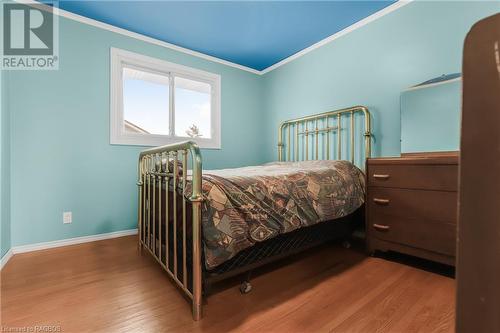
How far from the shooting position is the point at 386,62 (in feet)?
7.20

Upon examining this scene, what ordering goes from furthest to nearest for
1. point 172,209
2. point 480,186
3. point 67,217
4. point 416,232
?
1. point 67,217
2. point 416,232
3. point 172,209
4. point 480,186

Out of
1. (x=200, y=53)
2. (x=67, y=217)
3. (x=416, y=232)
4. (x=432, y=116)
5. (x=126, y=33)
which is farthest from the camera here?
(x=200, y=53)

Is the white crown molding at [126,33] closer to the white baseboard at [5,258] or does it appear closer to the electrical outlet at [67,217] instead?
the electrical outlet at [67,217]

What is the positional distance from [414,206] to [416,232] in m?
0.18

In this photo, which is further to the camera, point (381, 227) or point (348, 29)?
point (348, 29)

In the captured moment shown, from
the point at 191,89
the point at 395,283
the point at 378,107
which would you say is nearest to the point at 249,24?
the point at 191,89

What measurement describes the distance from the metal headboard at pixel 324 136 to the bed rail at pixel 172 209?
5.72 ft

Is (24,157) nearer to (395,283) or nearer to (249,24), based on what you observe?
(249,24)

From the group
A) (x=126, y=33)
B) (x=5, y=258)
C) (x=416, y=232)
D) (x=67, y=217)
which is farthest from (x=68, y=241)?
(x=416, y=232)

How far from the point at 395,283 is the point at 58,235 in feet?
9.05

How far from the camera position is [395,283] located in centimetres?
141

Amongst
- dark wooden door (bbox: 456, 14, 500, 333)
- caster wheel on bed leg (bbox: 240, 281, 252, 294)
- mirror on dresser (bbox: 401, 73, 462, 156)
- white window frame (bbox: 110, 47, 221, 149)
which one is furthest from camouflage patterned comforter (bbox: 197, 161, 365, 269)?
white window frame (bbox: 110, 47, 221, 149)

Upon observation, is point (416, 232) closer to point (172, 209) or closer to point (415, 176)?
point (415, 176)

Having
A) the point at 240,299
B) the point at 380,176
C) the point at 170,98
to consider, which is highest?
the point at 170,98
